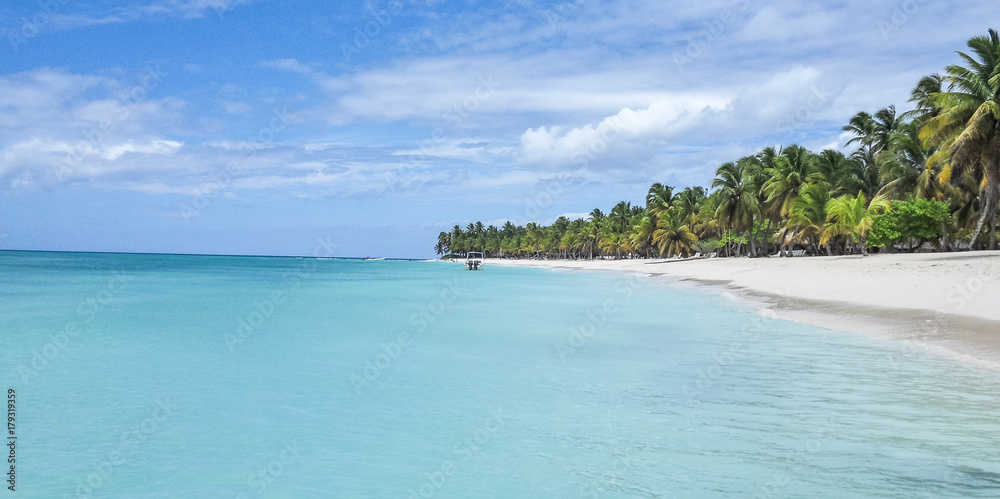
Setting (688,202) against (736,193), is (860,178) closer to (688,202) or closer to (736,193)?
(736,193)

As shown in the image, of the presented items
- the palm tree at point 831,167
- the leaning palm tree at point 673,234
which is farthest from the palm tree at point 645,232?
the palm tree at point 831,167

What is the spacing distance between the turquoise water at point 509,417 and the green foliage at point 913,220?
31.8 m

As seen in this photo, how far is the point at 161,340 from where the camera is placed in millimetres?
19172

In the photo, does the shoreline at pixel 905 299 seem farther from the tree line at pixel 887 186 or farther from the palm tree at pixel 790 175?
the palm tree at pixel 790 175

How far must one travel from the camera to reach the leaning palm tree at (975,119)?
3152 centimetres

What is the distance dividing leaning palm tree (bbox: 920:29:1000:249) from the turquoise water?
834 inches

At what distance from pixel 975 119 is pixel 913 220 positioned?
45.6 feet

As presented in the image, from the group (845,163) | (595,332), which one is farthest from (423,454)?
(845,163)

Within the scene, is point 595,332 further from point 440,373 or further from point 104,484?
point 104,484

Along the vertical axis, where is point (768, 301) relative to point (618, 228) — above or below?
below

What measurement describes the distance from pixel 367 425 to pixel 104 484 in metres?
3.17

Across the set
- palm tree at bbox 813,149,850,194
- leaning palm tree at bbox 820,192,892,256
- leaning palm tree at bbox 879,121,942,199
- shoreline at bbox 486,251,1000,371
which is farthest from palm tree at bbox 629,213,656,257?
shoreline at bbox 486,251,1000,371

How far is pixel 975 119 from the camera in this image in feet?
102

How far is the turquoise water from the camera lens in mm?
6719
